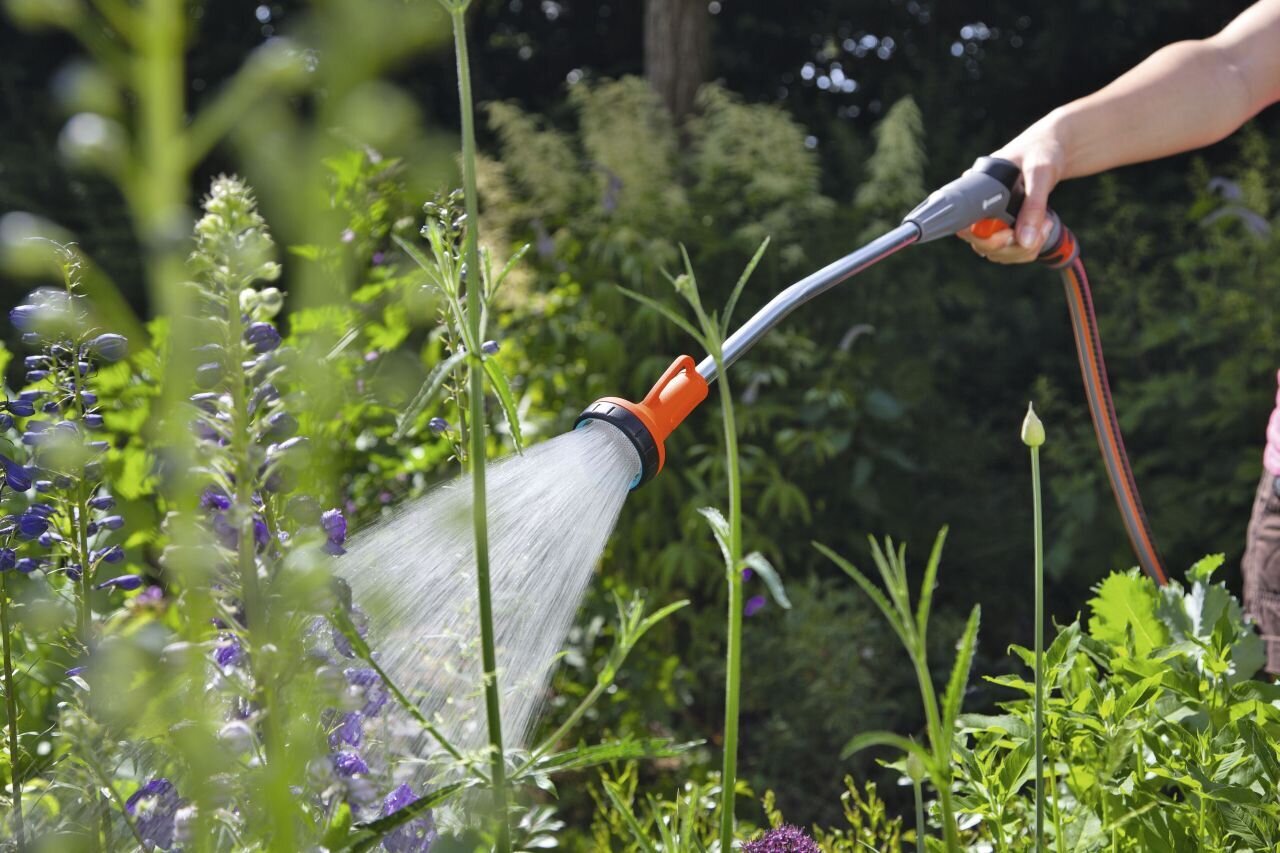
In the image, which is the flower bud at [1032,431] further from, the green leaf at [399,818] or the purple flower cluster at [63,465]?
the purple flower cluster at [63,465]

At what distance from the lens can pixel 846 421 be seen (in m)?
4.02

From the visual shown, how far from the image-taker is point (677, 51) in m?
5.39

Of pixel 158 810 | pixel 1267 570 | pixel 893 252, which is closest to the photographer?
pixel 158 810

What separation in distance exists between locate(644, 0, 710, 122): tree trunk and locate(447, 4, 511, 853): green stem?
4.97 m

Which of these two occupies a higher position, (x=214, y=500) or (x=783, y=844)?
(x=214, y=500)

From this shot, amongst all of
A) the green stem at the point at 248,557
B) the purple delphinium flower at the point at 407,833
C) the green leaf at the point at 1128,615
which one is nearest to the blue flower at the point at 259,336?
the green stem at the point at 248,557

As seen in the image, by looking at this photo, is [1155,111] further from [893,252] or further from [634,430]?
[634,430]

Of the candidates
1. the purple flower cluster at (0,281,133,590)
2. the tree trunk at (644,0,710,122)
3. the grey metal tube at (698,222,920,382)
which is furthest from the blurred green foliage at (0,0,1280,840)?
the grey metal tube at (698,222,920,382)

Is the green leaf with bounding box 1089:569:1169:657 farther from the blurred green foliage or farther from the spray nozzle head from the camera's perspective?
the blurred green foliage

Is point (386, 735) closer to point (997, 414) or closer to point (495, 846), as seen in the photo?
point (495, 846)

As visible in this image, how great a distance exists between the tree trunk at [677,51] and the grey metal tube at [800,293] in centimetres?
425

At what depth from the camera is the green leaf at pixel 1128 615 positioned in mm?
1152

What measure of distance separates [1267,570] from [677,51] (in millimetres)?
4128

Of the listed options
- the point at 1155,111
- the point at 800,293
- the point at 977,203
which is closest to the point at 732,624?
the point at 800,293
